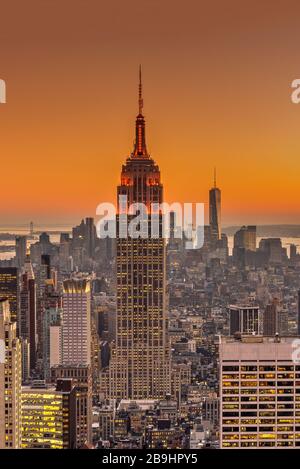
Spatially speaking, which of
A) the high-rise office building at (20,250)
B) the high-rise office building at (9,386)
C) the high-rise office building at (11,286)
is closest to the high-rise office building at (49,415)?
the high-rise office building at (9,386)

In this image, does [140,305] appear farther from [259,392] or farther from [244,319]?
[259,392]

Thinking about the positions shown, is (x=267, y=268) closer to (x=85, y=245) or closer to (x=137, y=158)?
(x=85, y=245)

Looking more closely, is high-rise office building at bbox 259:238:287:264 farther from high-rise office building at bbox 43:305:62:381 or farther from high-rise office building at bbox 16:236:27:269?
high-rise office building at bbox 43:305:62:381

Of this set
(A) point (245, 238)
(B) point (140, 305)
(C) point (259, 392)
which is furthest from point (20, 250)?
(B) point (140, 305)

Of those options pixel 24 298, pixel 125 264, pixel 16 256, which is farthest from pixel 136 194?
pixel 16 256

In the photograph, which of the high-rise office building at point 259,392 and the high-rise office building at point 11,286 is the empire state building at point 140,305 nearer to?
the high-rise office building at point 11,286

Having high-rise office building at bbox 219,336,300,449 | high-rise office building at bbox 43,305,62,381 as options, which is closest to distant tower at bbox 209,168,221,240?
high-rise office building at bbox 219,336,300,449
